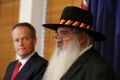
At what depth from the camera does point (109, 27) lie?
7.80ft

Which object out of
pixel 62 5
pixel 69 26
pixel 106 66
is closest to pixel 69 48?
pixel 69 26

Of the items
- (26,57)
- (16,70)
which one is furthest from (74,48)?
(16,70)

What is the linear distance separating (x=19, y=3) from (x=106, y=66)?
2.27 metres

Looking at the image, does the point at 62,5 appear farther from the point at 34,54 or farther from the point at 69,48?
the point at 69,48

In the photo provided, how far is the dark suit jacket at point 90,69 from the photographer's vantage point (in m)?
1.76

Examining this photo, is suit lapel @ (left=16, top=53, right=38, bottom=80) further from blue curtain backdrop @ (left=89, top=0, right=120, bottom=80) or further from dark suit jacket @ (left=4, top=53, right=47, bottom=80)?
blue curtain backdrop @ (left=89, top=0, right=120, bottom=80)

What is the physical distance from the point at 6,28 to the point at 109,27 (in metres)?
1.99

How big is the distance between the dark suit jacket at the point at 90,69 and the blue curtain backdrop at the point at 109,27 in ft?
1.30

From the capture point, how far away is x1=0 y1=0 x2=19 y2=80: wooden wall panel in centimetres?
388

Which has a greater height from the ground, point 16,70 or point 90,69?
point 90,69

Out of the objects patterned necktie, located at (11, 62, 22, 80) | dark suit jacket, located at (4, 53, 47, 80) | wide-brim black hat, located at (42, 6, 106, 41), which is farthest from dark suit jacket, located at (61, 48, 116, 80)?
patterned necktie, located at (11, 62, 22, 80)

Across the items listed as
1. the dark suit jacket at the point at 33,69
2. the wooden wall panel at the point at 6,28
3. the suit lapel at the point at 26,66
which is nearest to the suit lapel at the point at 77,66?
the dark suit jacket at the point at 33,69

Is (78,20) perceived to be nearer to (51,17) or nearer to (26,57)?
(26,57)

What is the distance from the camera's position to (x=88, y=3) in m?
2.54
